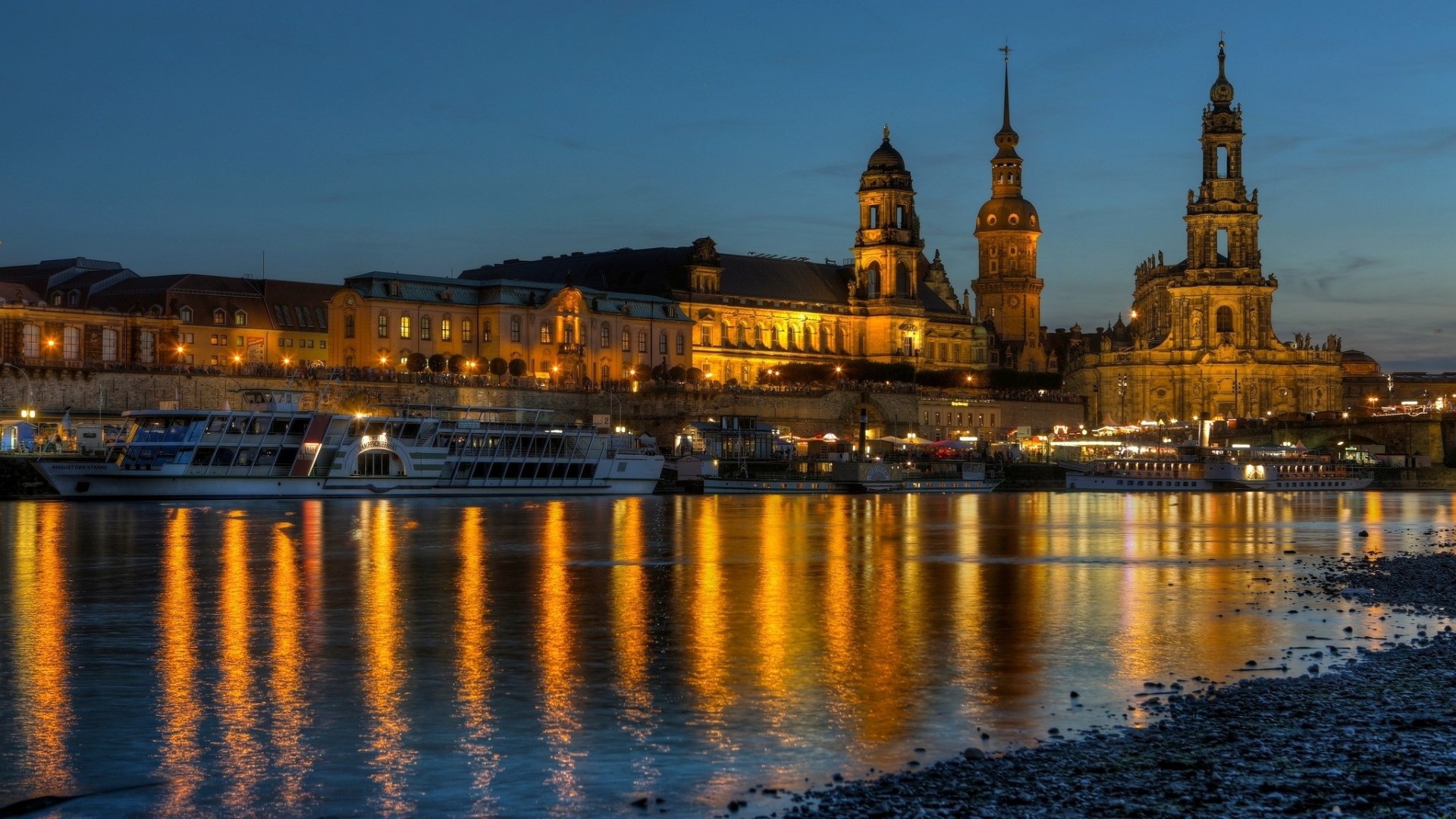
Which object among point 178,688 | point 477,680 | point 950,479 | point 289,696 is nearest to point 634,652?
point 477,680

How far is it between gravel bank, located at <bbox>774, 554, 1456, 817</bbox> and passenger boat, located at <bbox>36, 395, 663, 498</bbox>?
2306 inches

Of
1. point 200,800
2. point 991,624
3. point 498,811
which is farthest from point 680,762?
point 991,624

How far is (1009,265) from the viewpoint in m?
178

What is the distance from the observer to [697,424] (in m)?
117

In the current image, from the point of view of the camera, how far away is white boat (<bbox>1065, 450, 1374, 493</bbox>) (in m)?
106

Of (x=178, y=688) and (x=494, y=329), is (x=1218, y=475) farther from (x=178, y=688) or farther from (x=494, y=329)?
(x=178, y=688)

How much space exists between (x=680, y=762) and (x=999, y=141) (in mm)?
162236

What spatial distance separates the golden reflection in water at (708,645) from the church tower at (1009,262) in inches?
5039

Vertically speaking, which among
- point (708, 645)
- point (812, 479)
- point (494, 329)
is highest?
point (494, 329)

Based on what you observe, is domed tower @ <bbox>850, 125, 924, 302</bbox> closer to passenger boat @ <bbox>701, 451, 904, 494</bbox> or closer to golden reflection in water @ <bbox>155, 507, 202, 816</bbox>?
passenger boat @ <bbox>701, 451, 904, 494</bbox>

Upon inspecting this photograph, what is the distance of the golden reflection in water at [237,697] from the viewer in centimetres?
1970

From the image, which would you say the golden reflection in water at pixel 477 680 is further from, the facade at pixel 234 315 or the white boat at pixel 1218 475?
the facade at pixel 234 315

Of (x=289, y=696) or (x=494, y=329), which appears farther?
(x=494, y=329)

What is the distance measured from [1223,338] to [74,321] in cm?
9183
